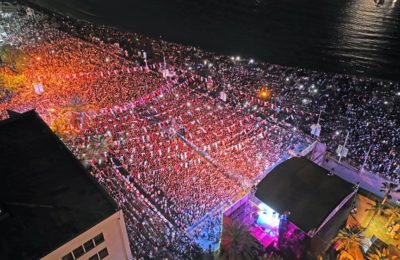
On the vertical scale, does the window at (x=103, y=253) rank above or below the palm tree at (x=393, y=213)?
above

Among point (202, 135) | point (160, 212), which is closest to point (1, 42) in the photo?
point (202, 135)

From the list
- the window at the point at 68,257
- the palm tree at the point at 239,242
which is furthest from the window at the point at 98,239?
the palm tree at the point at 239,242

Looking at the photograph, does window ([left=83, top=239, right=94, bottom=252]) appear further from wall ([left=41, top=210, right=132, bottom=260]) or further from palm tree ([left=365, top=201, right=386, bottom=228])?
palm tree ([left=365, top=201, right=386, bottom=228])

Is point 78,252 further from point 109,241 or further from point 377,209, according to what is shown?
point 377,209

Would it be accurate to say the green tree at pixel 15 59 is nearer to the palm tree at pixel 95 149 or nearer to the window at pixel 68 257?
the palm tree at pixel 95 149

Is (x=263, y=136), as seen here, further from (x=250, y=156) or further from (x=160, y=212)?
(x=160, y=212)

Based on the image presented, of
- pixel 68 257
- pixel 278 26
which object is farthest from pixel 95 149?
pixel 278 26
